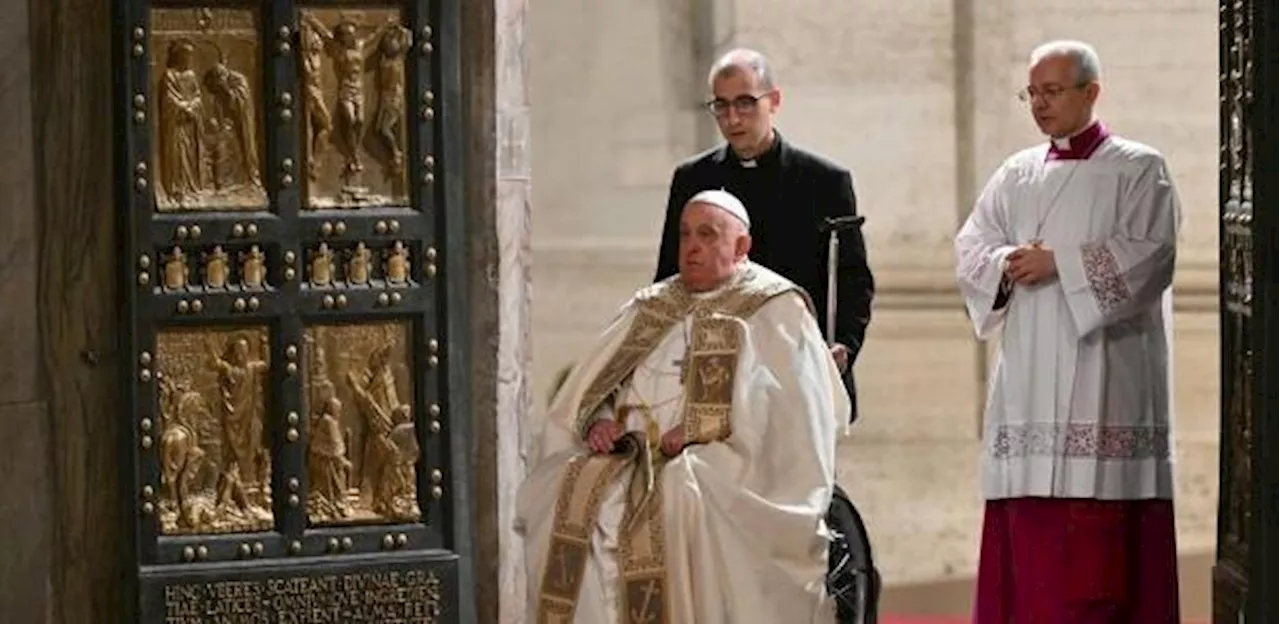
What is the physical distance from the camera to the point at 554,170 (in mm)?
11969

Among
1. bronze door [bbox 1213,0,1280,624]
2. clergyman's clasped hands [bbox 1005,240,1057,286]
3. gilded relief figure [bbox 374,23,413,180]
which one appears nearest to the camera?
bronze door [bbox 1213,0,1280,624]

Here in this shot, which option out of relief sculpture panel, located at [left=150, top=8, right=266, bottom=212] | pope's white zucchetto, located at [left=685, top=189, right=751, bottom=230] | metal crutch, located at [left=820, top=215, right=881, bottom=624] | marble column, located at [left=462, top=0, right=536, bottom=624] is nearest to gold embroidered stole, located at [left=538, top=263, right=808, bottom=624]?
pope's white zucchetto, located at [left=685, top=189, right=751, bottom=230]

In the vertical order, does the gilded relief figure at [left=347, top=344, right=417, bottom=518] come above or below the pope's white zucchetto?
below

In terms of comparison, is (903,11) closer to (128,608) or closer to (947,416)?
(947,416)

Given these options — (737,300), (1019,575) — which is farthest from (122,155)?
(1019,575)

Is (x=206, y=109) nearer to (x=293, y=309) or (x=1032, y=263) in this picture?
(x=293, y=309)

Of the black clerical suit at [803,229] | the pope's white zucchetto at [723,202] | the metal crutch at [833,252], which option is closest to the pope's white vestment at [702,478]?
the pope's white zucchetto at [723,202]

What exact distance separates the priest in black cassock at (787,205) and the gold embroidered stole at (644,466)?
0.57 m

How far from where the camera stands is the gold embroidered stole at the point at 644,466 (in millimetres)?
8977

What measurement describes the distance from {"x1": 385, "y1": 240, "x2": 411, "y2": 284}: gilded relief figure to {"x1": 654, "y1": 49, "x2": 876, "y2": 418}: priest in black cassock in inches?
29.8

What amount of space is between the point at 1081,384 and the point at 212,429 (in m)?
2.46

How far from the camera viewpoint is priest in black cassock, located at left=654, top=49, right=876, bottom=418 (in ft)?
32.1

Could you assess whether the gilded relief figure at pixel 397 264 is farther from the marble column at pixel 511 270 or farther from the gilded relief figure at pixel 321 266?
the marble column at pixel 511 270

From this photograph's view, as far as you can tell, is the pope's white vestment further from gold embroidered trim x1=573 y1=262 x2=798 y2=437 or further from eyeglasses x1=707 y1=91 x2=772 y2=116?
eyeglasses x1=707 y1=91 x2=772 y2=116
